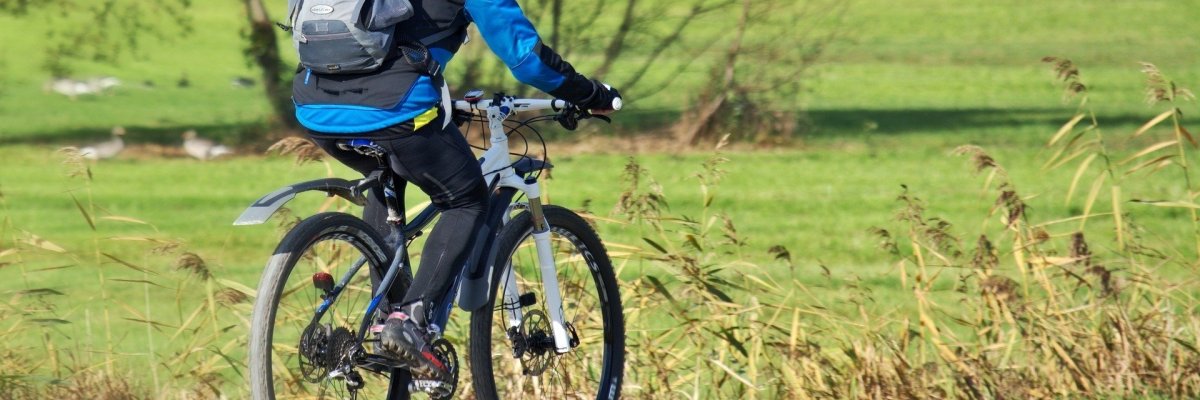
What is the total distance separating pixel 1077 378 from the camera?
220 inches

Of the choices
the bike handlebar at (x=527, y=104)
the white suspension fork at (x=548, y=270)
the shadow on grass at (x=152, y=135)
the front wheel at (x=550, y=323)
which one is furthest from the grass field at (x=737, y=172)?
the bike handlebar at (x=527, y=104)

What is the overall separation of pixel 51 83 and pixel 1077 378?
22.0m

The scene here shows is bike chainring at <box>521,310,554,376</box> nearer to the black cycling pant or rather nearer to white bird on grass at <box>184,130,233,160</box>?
the black cycling pant

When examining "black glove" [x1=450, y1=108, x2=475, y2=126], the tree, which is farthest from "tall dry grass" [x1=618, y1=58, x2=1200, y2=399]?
the tree

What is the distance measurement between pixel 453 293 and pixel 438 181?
347 mm

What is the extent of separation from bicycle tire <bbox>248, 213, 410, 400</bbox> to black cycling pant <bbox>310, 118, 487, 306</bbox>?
0.36 ft

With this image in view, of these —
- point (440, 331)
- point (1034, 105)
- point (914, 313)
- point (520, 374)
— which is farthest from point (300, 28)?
point (1034, 105)

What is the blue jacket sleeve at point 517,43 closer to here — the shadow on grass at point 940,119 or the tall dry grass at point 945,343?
A: the tall dry grass at point 945,343

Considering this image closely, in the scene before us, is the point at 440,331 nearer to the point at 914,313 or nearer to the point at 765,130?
the point at 914,313

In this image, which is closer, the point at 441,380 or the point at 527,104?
the point at 441,380

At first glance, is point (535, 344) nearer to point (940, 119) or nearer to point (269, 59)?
point (269, 59)

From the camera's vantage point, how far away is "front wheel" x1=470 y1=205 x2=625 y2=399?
4777 millimetres

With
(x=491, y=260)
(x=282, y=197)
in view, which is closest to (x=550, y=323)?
(x=491, y=260)

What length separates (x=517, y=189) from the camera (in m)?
4.93
